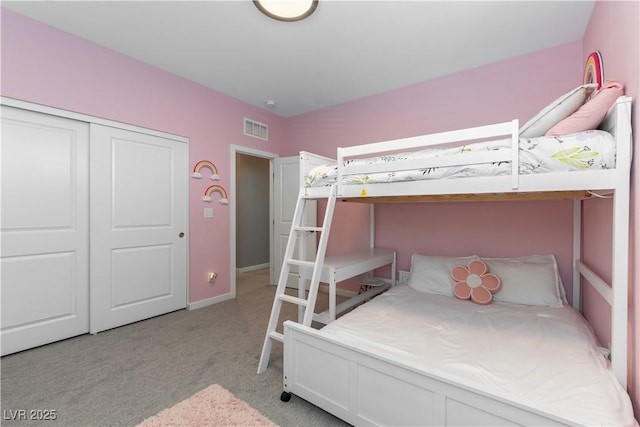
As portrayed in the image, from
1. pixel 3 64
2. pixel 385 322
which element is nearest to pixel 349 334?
pixel 385 322

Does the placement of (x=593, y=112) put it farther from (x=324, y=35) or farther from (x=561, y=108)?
(x=324, y=35)

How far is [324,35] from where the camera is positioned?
2277mm

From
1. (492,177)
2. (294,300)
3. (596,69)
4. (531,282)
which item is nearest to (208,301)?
(294,300)

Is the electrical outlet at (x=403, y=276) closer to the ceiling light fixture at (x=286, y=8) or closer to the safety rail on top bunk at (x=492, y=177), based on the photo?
the safety rail on top bunk at (x=492, y=177)

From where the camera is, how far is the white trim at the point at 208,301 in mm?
3117

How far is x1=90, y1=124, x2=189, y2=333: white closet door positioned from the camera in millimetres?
2506

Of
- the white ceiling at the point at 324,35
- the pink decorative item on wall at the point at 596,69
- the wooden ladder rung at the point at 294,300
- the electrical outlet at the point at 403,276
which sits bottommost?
the electrical outlet at the point at 403,276

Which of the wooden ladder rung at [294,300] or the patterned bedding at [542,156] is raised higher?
the patterned bedding at [542,156]

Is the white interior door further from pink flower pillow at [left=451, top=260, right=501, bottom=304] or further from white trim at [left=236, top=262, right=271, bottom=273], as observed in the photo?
pink flower pillow at [left=451, top=260, right=501, bottom=304]

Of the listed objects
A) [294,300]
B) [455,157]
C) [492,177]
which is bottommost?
[294,300]

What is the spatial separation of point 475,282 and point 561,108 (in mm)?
1421

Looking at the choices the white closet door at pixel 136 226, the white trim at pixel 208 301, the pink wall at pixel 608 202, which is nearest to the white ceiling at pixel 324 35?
the pink wall at pixel 608 202

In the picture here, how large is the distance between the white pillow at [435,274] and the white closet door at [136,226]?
2.52 m

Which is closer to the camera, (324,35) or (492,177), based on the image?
(492,177)
